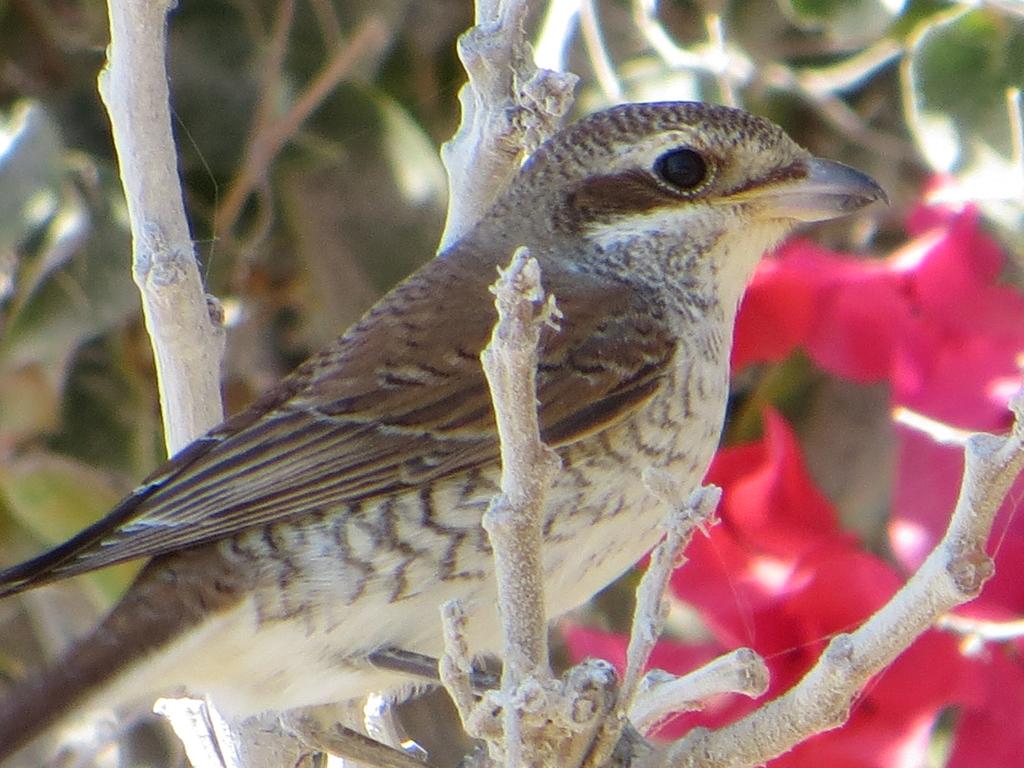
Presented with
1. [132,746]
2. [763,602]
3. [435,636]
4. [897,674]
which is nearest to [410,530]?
[435,636]

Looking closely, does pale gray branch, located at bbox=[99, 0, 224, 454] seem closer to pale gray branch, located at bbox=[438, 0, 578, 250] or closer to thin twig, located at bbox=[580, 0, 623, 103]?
pale gray branch, located at bbox=[438, 0, 578, 250]

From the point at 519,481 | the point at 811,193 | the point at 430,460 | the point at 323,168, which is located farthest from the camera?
the point at 323,168

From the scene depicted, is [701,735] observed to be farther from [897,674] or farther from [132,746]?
[132,746]

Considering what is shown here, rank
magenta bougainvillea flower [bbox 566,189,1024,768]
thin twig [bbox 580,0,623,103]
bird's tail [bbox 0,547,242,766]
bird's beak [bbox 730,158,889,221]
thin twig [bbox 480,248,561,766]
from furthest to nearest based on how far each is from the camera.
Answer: thin twig [bbox 580,0,623,103] → bird's beak [bbox 730,158,889,221] → magenta bougainvillea flower [bbox 566,189,1024,768] → bird's tail [bbox 0,547,242,766] → thin twig [bbox 480,248,561,766]

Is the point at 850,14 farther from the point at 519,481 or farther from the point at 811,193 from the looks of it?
the point at 519,481

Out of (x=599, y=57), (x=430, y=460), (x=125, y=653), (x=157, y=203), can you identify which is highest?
(x=599, y=57)

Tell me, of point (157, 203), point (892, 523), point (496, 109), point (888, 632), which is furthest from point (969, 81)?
point (888, 632)

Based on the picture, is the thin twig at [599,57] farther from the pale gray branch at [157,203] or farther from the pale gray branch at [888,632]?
the pale gray branch at [888,632]

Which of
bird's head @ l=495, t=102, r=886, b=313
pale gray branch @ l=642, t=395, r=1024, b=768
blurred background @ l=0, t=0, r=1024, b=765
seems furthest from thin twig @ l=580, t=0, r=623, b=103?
pale gray branch @ l=642, t=395, r=1024, b=768
